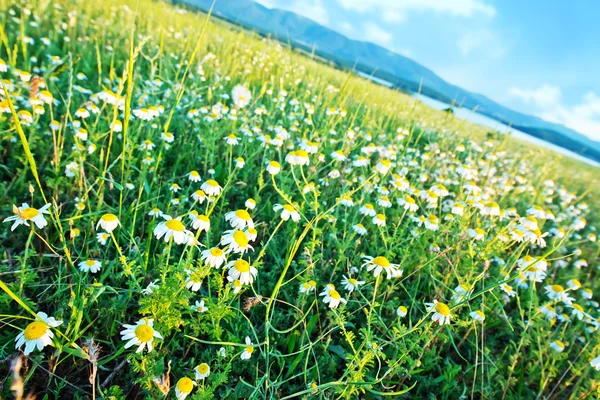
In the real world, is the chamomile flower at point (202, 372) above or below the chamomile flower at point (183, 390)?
below

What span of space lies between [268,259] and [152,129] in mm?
1643

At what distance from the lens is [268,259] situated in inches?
86.2

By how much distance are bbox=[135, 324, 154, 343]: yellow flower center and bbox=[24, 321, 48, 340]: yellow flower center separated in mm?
267

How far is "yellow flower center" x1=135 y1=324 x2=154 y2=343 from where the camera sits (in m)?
1.13

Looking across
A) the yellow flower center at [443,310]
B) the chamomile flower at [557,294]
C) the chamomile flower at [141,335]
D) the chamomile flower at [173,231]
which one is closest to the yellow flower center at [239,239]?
the chamomile flower at [173,231]

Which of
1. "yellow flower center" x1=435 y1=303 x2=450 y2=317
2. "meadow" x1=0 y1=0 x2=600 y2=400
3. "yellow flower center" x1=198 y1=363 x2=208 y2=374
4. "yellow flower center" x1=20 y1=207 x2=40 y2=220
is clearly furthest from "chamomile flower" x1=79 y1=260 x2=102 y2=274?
"yellow flower center" x1=435 y1=303 x2=450 y2=317

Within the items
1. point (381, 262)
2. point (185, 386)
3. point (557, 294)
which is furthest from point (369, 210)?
point (185, 386)

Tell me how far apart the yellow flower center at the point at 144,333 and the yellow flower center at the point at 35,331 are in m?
0.27

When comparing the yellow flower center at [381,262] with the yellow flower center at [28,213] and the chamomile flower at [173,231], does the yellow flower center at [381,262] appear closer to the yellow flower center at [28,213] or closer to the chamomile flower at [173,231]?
the chamomile flower at [173,231]

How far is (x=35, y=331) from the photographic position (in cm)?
105

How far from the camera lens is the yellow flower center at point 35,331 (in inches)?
41.0

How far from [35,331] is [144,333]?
1.02 feet

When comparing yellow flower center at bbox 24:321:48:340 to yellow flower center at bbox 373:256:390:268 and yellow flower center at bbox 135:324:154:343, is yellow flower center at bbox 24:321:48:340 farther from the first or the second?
yellow flower center at bbox 373:256:390:268

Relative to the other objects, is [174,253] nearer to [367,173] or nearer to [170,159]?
[170,159]
